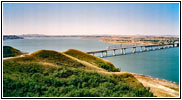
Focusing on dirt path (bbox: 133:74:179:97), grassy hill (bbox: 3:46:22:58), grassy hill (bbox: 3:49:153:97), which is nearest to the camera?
grassy hill (bbox: 3:49:153:97)

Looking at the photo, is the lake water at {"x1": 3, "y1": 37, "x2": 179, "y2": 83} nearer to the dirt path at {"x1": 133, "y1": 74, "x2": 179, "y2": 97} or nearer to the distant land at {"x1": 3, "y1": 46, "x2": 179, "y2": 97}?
the dirt path at {"x1": 133, "y1": 74, "x2": 179, "y2": 97}

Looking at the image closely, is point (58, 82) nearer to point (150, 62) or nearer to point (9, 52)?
point (9, 52)

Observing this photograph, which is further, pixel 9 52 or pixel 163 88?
pixel 9 52

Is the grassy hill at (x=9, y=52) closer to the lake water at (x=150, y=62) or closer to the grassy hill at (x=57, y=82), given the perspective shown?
the grassy hill at (x=57, y=82)

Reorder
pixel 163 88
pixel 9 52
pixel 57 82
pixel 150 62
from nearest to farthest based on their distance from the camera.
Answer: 1. pixel 57 82
2. pixel 163 88
3. pixel 9 52
4. pixel 150 62

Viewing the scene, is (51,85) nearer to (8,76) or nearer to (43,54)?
(8,76)

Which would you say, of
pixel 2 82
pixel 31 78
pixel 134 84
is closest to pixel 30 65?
pixel 31 78

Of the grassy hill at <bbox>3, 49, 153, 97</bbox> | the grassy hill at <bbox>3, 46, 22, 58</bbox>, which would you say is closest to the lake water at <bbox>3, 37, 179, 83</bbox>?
the grassy hill at <bbox>3, 49, 153, 97</bbox>

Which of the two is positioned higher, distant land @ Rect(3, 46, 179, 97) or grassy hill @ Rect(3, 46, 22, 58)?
grassy hill @ Rect(3, 46, 22, 58)

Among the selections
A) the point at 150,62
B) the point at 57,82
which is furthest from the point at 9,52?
the point at 150,62

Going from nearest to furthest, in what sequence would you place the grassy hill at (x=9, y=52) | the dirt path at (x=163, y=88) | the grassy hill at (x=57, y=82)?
the grassy hill at (x=57, y=82), the dirt path at (x=163, y=88), the grassy hill at (x=9, y=52)

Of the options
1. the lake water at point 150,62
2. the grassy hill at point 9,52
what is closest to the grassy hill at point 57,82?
the grassy hill at point 9,52
